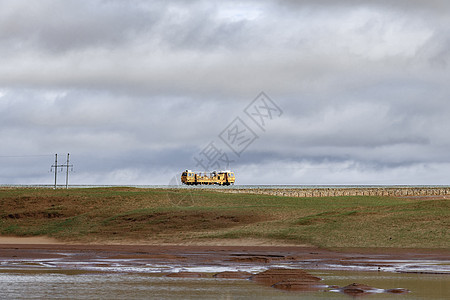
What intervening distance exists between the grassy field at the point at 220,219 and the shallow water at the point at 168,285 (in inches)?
523

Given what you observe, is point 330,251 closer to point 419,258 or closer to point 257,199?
point 419,258

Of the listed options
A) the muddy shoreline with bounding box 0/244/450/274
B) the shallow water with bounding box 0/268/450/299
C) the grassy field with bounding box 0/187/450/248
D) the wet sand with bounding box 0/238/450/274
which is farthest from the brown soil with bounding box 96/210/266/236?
the shallow water with bounding box 0/268/450/299

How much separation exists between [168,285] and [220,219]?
87.0 ft

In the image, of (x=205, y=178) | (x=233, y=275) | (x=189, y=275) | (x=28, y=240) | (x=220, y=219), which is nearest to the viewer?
(x=233, y=275)

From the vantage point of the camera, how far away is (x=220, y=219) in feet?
154

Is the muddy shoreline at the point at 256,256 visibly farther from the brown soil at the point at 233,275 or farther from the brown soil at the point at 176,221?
the brown soil at the point at 176,221

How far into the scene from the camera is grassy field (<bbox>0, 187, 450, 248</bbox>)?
37.9 meters

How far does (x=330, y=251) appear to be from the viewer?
3409 centimetres

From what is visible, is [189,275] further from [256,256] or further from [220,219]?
[220,219]

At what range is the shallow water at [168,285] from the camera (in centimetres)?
1842

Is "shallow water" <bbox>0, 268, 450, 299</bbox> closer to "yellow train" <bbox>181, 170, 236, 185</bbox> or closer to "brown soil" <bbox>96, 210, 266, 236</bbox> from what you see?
"brown soil" <bbox>96, 210, 266, 236</bbox>

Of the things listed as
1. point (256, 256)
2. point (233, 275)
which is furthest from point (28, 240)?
point (233, 275)

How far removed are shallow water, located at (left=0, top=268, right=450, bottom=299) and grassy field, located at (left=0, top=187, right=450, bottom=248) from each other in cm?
1329

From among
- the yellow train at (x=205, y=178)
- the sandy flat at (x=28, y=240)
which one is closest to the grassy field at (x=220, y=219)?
the sandy flat at (x=28, y=240)
